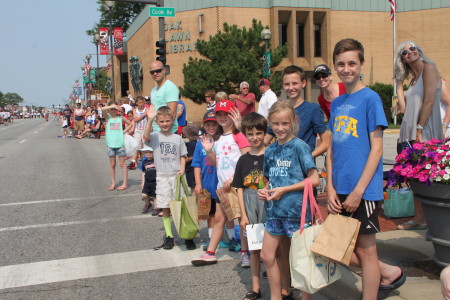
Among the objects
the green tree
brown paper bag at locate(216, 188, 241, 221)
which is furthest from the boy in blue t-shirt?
the green tree

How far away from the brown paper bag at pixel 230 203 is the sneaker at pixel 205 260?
24.7 inches

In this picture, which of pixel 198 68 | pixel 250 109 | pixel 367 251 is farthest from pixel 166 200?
pixel 198 68

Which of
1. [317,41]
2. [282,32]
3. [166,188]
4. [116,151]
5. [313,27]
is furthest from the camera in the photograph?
[317,41]

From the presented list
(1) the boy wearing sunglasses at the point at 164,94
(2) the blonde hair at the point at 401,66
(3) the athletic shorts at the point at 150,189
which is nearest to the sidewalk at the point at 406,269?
(2) the blonde hair at the point at 401,66

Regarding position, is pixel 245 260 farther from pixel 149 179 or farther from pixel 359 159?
pixel 149 179

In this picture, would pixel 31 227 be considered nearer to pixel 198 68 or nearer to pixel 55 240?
pixel 55 240

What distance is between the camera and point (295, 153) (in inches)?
140

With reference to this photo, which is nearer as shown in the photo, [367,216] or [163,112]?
[367,216]

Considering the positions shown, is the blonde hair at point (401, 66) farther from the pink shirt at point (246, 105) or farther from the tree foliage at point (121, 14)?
the tree foliage at point (121, 14)

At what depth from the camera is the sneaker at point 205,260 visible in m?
4.92

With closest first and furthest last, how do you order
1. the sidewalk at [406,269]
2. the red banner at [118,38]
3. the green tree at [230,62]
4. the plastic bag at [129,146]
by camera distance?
the sidewalk at [406,269], the plastic bag at [129,146], the green tree at [230,62], the red banner at [118,38]

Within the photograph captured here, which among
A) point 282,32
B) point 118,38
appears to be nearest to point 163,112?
point 282,32

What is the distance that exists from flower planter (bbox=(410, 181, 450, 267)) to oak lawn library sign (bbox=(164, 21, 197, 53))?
102 ft

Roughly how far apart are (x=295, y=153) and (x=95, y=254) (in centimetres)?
314
